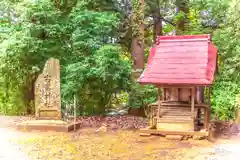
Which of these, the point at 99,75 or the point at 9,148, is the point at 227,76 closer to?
the point at 99,75

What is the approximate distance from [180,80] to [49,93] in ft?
14.4

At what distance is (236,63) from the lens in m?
13.3

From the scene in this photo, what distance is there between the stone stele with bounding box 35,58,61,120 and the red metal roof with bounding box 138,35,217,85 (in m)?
2.96

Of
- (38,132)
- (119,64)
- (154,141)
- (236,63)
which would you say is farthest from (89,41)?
(236,63)

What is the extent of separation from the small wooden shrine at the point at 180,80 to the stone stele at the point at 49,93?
2942 mm

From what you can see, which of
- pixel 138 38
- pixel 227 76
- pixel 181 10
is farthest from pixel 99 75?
pixel 181 10

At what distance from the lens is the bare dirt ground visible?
7719 mm

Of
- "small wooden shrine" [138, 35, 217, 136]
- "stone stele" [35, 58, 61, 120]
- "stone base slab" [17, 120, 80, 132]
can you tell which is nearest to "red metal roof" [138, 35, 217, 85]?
"small wooden shrine" [138, 35, 217, 136]

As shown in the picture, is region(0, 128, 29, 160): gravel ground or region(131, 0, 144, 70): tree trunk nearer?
region(0, 128, 29, 160): gravel ground

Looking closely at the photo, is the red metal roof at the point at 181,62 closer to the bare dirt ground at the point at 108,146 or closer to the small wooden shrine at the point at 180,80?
the small wooden shrine at the point at 180,80

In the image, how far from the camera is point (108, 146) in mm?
8688

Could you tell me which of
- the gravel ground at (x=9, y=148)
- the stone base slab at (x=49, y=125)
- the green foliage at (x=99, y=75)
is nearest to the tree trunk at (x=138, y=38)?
the green foliage at (x=99, y=75)

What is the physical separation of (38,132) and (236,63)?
8049 millimetres

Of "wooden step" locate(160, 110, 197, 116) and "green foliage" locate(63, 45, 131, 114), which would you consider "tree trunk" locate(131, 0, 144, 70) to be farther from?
"wooden step" locate(160, 110, 197, 116)
